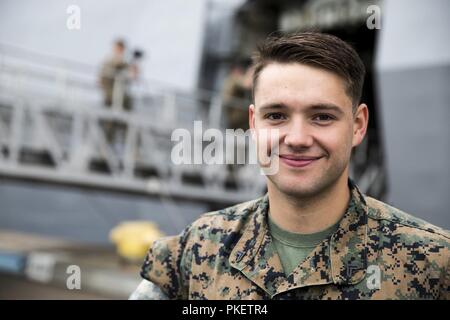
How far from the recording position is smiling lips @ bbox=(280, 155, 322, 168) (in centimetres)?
125

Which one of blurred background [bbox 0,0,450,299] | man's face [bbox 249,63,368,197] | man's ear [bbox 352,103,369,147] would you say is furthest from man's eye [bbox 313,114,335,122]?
blurred background [bbox 0,0,450,299]

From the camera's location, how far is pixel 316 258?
4.26ft

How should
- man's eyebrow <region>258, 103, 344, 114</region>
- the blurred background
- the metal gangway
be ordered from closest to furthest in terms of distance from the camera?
man's eyebrow <region>258, 103, 344, 114</region>, the blurred background, the metal gangway

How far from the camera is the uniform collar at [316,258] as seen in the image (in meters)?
1.29

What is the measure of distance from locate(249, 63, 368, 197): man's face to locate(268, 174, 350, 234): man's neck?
41 mm

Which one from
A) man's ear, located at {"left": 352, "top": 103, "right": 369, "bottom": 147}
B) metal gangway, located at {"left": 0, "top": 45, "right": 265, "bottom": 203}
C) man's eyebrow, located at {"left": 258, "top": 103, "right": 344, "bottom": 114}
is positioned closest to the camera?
man's eyebrow, located at {"left": 258, "top": 103, "right": 344, "bottom": 114}

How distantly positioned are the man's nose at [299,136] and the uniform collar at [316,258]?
0.25 metres

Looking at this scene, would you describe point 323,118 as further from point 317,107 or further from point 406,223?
point 406,223

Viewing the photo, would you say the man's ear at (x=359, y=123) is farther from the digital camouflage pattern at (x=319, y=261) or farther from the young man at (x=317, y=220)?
the digital camouflage pattern at (x=319, y=261)

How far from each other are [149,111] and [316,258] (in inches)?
256

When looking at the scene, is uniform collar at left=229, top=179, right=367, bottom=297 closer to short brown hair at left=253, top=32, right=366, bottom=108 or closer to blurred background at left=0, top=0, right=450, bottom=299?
short brown hair at left=253, top=32, right=366, bottom=108

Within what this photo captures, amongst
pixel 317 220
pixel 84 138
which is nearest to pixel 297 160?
pixel 317 220
